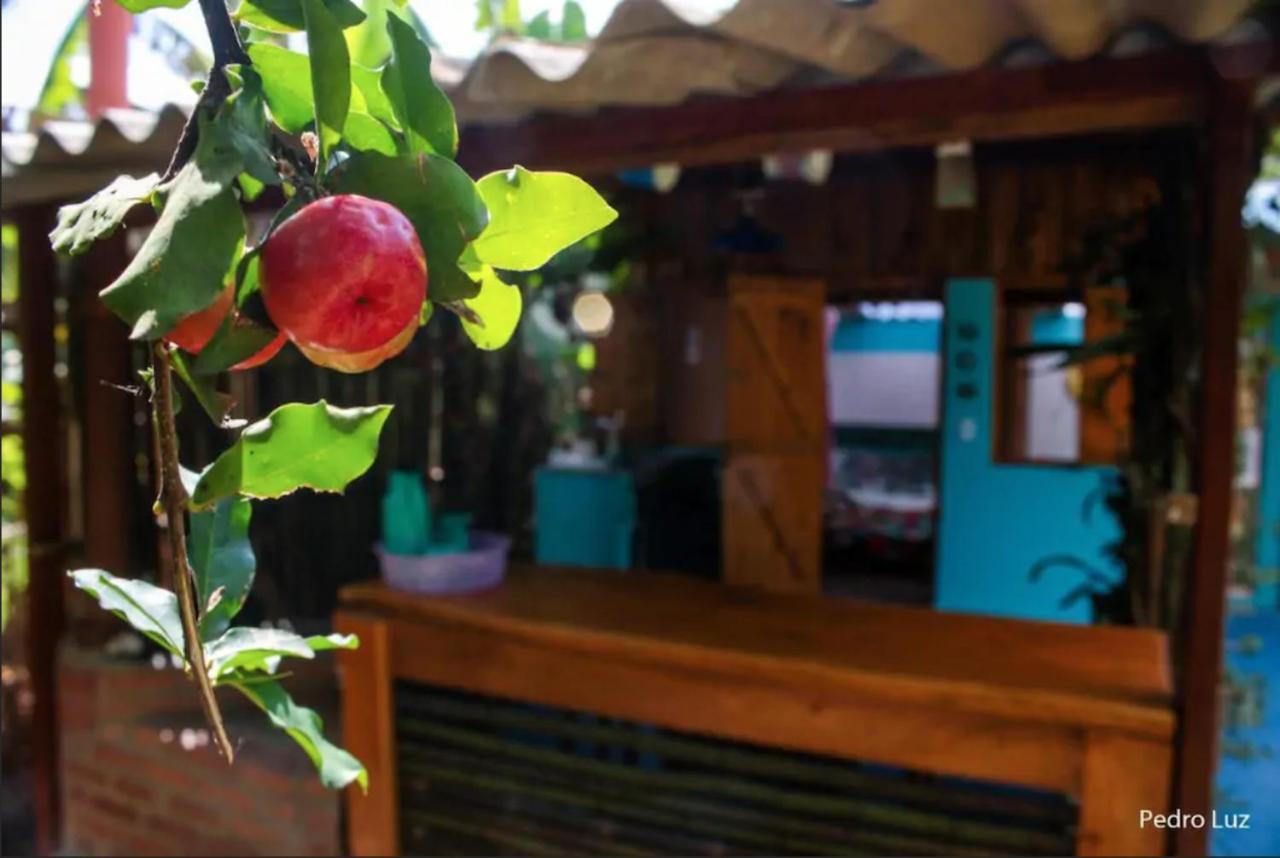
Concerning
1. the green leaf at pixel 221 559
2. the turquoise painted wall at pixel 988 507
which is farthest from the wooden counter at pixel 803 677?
the turquoise painted wall at pixel 988 507

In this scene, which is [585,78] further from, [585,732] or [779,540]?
[779,540]

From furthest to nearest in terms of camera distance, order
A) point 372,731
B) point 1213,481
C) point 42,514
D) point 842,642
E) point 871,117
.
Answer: point 42,514
point 372,731
point 842,642
point 871,117
point 1213,481

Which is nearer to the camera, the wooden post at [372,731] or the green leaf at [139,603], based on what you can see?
the green leaf at [139,603]

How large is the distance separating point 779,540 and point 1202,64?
2.04 metres

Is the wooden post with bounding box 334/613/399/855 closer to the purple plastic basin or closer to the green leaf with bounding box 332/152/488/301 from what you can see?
the purple plastic basin

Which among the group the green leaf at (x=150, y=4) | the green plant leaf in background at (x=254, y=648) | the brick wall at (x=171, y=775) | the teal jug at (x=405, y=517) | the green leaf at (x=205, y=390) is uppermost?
the green leaf at (x=150, y=4)

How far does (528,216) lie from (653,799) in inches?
79.9

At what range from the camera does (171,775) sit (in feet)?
9.71

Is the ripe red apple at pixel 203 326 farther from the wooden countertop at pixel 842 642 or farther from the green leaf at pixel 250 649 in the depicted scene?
the wooden countertop at pixel 842 642

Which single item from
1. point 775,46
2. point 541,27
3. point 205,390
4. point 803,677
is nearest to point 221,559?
point 205,390

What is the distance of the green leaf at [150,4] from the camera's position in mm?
456

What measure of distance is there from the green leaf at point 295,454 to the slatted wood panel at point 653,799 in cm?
187

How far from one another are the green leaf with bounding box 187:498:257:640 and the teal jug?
216 cm

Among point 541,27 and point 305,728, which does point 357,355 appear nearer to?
point 305,728
